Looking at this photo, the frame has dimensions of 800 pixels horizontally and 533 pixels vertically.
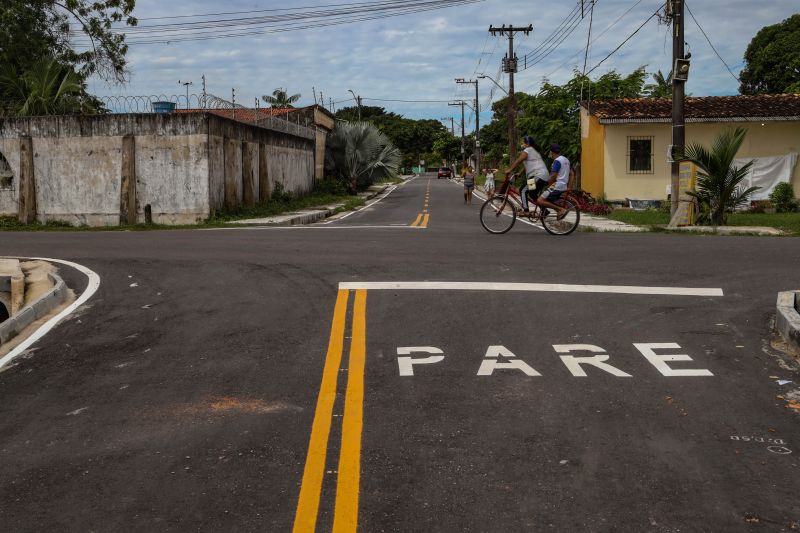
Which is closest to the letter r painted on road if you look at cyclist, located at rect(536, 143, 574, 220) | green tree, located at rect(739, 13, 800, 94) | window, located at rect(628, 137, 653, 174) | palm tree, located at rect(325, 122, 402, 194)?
cyclist, located at rect(536, 143, 574, 220)

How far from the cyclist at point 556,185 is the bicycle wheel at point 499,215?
→ 63 cm

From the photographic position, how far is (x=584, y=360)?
606cm

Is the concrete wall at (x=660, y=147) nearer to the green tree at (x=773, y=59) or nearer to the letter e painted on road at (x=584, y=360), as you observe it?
the green tree at (x=773, y=59)

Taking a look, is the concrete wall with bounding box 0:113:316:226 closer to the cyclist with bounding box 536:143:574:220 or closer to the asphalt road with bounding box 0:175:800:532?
the cyclist with bounding box 536:143:574:220

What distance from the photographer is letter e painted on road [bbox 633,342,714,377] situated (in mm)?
5758

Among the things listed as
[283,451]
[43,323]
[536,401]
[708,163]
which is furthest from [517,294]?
[708,163]

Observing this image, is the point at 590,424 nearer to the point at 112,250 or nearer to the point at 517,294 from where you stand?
the point at 517,294

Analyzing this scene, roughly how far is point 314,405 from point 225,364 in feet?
4.25

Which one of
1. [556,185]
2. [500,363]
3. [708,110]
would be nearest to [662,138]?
[708,110]

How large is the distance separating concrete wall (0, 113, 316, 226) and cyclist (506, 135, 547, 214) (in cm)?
→ 1061

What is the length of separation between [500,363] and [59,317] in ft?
15.7

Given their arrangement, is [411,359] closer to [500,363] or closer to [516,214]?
[500,363]

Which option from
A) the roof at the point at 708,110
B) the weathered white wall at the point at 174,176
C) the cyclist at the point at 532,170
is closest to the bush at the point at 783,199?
the roof at the point at 708,110

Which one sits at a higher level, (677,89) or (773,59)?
(773,59)
